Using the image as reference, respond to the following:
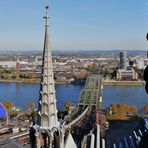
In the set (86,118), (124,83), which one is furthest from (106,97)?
(86,118)

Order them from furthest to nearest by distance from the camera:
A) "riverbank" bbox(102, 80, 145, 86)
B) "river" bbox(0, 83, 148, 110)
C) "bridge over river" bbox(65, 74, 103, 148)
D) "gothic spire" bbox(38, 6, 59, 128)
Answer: "riverbank" bbox(102, 80, 145, 86)
"river" bbox(0, 83, 148, 110)
"bridge over river" bbox(65, 74, 103, 148)
"gothic spire" bbox(38, 6, 59, 128)

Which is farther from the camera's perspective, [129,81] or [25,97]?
[129,81]

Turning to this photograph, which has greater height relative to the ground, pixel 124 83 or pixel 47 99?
pixel 47 99

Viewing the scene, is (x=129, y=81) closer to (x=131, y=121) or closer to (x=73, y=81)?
(x=73, y=81)

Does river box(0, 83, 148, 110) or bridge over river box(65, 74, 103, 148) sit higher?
bridge over river box(65, 74, 103, 148)

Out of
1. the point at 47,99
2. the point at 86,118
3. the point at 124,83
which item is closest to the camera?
the point at 47,99

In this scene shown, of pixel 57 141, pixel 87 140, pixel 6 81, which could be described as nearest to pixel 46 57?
pixel 57 141

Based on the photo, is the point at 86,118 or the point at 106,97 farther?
the point at 106,97

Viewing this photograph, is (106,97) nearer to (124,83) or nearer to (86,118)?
(124,83)

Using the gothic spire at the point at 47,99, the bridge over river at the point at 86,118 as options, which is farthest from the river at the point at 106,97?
the gothic spire at the point at 47,99

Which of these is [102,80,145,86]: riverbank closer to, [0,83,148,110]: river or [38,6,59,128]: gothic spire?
[0,83,148,110]: river

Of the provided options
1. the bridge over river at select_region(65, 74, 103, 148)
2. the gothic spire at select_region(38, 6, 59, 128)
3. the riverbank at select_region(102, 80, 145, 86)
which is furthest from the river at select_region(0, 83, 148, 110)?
the gothic spire at select_region(38, 6, 59, 128)
